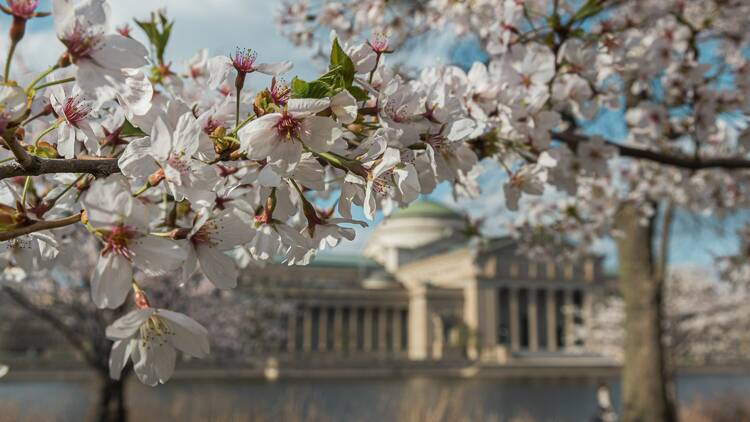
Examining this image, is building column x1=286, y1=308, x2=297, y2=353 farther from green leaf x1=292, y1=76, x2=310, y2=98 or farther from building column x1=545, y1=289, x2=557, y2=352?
green leaf x1=292, y1=76, x2=310, y2=98

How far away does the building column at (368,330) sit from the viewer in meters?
57.7

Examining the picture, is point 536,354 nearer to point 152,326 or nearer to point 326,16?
point 326,16

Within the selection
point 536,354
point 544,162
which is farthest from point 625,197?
point 536,354

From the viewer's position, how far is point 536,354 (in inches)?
2299

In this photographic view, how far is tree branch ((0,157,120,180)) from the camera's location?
1341mm

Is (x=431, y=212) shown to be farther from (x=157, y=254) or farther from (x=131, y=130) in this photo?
(x=157, y=254)

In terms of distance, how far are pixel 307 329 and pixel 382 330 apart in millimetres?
7333

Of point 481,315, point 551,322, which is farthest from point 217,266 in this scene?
point 551,322

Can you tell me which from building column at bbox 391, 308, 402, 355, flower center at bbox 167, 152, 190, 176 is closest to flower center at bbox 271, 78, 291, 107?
flower center at bbox 167, 152, 190, 176

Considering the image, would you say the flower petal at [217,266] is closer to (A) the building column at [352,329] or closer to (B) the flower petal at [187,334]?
(B) the flower petal at [187,334]

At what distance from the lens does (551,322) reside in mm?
64125

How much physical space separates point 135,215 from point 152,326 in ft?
1.09

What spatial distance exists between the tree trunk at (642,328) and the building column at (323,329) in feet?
155

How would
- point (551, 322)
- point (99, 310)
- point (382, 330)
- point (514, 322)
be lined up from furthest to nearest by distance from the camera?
point (551, 322) < point (514, 322) < point (382, 330) < point (99, 310)
